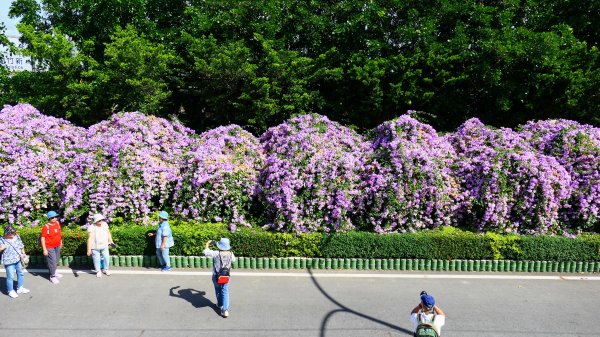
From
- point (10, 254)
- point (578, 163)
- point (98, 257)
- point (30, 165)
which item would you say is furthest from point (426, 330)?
point (30, 165)

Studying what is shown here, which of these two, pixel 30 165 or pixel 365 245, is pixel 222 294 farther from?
pixel 30 165

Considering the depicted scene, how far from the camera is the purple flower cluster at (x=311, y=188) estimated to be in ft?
32.7

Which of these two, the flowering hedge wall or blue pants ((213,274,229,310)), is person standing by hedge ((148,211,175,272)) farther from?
blue pants ((213,274,229,310))

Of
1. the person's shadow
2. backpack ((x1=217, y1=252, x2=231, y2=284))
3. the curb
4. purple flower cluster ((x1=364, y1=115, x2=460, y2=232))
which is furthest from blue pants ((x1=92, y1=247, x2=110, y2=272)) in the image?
purple flower cluster ((x1=364, y1=115, x2=460, y2=232))

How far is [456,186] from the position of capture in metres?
10.7

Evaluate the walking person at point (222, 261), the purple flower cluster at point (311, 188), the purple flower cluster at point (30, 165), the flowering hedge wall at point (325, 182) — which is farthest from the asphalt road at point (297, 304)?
the purple flower cluster at point (30, 165)

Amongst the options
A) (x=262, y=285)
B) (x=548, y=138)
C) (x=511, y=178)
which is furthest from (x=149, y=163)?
(x=548, y=138)

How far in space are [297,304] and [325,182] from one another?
10.3 feet

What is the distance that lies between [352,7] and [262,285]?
1068 centimetres

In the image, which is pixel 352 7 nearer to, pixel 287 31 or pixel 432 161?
pixel 287 31

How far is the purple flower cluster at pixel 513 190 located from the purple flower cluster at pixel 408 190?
0.50 metres

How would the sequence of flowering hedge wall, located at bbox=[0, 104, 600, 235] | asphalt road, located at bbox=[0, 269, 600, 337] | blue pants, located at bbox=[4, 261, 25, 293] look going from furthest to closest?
flowering hedge wall, located at bbox=[0, 104, 600, 235] → blue pants, located at bbox=[4, 261, 25, 293] → asphalt road, located at bbox=[0, 269, 600, 337]

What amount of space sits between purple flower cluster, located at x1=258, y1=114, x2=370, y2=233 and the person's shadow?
2.50 metres

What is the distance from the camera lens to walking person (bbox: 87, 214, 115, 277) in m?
8.83
